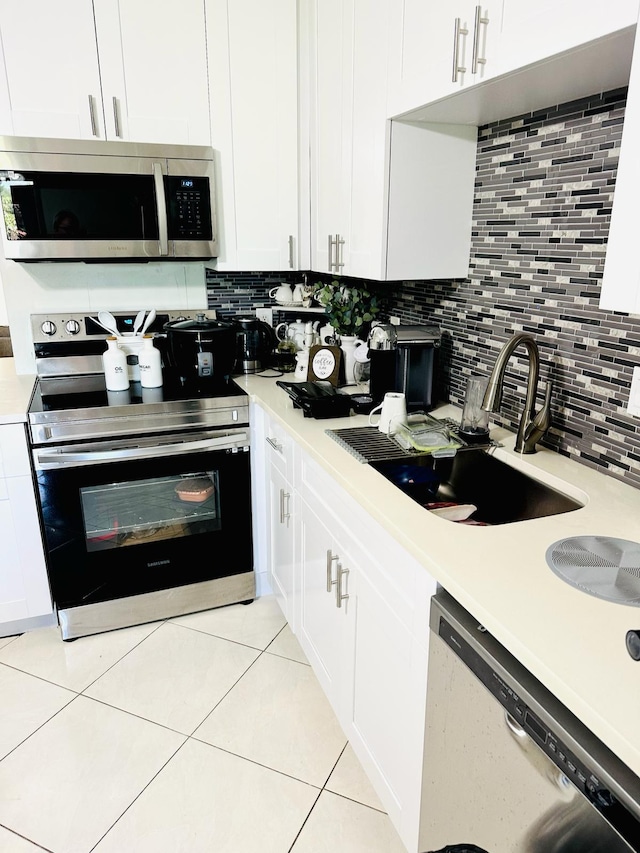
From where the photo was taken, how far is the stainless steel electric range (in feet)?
6.88

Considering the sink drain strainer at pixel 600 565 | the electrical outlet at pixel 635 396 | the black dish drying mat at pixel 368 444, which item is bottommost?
the sink drain strainer at pixel 600 565

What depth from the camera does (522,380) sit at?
1751mm

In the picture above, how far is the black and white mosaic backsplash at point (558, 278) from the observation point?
1.40m

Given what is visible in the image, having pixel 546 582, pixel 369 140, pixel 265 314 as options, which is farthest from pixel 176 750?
pixel 369 140

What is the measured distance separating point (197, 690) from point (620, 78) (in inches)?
83.5

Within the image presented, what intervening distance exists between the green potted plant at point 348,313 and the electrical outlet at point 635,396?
43.9 inches

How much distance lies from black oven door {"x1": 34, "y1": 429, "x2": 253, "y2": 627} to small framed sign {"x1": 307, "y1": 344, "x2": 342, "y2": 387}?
1.20 feet

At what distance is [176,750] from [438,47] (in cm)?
209

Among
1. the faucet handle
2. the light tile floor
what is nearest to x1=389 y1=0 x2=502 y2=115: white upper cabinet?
the faucet handle

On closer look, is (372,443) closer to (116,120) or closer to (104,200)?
(104,200)

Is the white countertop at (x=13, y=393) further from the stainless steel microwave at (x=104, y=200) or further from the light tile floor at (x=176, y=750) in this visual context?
the light tile floor at (x=176, y=750)

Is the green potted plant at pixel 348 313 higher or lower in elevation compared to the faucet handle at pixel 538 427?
higher

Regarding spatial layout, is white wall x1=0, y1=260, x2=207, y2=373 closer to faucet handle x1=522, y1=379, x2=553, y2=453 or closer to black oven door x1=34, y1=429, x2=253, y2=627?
black oven door x1=34, y1=429, x2=253, y2=627

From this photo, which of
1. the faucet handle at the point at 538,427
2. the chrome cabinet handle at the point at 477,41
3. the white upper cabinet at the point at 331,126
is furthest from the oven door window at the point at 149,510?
the chrome cabinet handle at the point at 477,41
